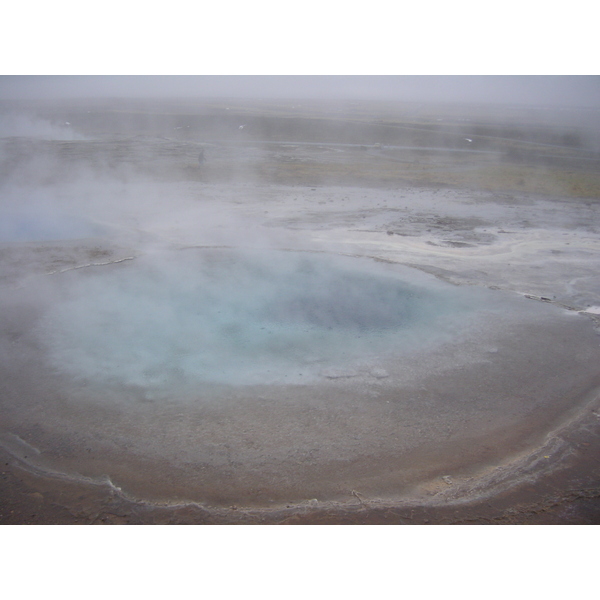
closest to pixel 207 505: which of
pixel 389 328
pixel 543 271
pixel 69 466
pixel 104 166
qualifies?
pixel 69 466

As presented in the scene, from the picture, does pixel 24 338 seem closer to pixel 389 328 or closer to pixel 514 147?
pixel 389 328

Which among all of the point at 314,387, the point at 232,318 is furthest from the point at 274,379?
the point at 232,318

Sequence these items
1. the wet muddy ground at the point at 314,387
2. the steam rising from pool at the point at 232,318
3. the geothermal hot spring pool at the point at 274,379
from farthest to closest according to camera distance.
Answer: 1. the steam rising from pool at the point at 232,318
2. the geothermal hot spring pool at the point at 274,379
3. the wet muddy ground at the point at 314,387

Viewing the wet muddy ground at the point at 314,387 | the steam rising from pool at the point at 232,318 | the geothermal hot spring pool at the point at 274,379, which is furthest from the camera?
the steam rising from pool at the point at 232,318

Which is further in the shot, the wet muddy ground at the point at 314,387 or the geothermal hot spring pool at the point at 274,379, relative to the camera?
the geothermal hot spring pool at the point at 274,379

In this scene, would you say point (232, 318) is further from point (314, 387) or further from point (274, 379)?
point (314, 387)
